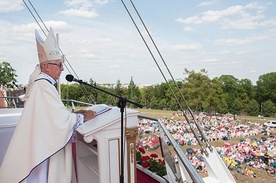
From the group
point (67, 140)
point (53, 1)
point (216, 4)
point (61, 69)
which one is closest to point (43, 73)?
point (61, 69)

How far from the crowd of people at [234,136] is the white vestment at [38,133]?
40.0 feet

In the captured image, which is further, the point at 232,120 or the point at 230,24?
the point at 230,24

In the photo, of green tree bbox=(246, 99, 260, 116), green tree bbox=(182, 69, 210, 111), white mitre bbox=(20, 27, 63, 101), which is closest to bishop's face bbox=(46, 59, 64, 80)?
white mitre bbox=(20, 27, 63, 101)

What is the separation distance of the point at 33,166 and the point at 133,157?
539mm

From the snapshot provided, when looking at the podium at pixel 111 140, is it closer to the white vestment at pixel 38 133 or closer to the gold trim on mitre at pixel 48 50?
the white vestment at pixel 38 133

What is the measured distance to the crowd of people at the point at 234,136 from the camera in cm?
1922

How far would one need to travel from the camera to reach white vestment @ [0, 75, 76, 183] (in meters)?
1.29

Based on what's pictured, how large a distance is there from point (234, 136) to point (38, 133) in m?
28.9

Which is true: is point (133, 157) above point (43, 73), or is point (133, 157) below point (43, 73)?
below

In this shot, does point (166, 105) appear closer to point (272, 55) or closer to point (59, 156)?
point (59, 156)

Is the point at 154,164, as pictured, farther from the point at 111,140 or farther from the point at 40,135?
the point at 40,135

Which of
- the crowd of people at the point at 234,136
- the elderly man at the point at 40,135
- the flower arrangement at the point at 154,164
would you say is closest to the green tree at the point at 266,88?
the crowd of people at the point at 234,136

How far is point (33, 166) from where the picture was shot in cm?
129

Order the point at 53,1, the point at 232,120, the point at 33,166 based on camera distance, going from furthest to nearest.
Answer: the point at 232,120 → the point at 53,1 → the point at 33,166
